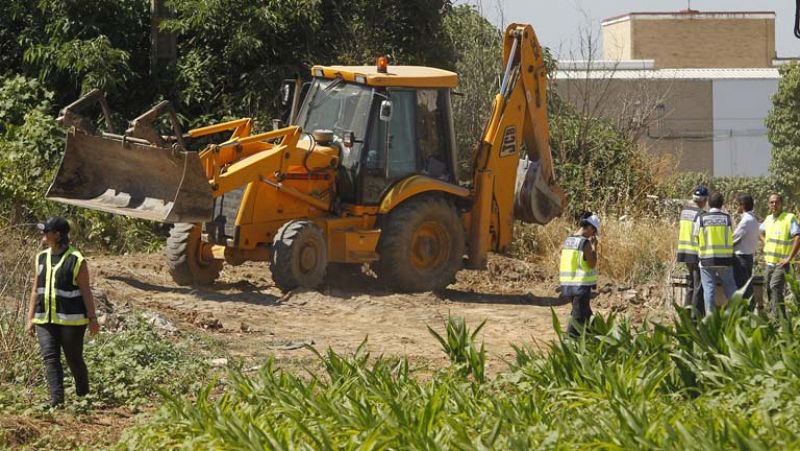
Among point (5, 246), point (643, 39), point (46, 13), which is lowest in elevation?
point (5, 246)

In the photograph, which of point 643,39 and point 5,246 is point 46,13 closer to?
point 5,246

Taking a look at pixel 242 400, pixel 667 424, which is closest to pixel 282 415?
pixel 242 400

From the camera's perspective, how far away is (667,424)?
6.87 m

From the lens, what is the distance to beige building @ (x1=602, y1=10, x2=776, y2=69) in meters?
69.6

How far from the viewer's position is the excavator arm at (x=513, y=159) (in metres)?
17.7

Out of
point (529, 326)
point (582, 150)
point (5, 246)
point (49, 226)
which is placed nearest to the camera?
point (49, 226)

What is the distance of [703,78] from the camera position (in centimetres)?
6041

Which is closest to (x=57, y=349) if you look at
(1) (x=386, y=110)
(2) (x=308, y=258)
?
(2) (x=308, y=258)

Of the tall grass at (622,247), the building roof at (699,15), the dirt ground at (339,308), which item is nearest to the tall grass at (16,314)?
the dirt ground at (339,308)

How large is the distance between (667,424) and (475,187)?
10999mm

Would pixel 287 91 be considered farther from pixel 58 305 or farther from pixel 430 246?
pixel 58 305

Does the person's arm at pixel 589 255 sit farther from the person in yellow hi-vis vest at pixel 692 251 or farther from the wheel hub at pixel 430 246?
the wheel hub at pixel 430 246

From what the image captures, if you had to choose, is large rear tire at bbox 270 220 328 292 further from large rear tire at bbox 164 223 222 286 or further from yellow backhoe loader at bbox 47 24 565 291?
large rear tire at bbox 164 223 222 286

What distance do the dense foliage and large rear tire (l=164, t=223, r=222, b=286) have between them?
7.02m
